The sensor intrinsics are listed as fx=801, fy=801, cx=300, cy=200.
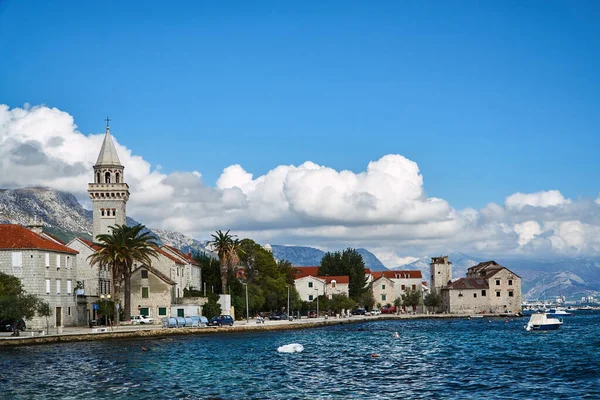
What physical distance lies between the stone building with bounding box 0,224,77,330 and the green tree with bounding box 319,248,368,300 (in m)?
90.1

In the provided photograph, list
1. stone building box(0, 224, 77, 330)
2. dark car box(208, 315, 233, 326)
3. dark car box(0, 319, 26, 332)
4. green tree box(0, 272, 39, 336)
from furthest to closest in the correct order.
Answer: dark car box(208, 315, 233, 326) < stone building box(0, 224, 77, 330) < dark car box(0, 319, 26, 332) < green tree box(0, 272, 39, 336)

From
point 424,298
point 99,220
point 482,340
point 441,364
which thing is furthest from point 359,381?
point 424,298

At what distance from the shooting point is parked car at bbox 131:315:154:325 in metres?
93.0

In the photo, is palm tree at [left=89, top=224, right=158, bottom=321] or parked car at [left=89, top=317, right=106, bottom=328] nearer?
palm tree at [left=89, top=224, right=158, bottom=321]

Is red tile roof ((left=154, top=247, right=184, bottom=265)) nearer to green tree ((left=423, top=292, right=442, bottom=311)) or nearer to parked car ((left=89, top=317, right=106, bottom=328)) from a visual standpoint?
parked car ((left=89, top=317, right=106, bottom=328))

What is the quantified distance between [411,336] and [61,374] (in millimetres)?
51951

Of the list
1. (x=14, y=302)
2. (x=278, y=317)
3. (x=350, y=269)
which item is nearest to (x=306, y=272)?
(x=350, y=269)

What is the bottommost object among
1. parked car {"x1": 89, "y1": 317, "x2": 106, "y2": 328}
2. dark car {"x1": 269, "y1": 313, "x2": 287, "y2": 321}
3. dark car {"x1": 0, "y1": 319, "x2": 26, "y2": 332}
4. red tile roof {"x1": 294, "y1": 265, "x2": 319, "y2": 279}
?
dark car {"x1": 269, "y1": 313, "x2": 287, "y2": 321}

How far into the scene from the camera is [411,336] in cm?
9225

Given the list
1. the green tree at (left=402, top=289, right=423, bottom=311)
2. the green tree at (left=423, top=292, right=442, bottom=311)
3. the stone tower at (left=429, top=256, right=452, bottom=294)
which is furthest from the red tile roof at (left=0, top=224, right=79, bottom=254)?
the stone tower at (left=429, top=256, right=452, bottom=294)

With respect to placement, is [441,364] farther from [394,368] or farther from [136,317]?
[136,317]

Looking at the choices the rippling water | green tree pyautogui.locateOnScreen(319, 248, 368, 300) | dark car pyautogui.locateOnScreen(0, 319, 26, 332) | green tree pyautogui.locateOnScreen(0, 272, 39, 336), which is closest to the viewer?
the rippling water

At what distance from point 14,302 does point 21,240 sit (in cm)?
1150

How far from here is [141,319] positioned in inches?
3711
